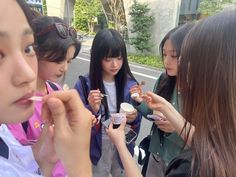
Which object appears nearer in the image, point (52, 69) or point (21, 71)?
point (21, 71)

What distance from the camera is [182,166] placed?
39.6 inches

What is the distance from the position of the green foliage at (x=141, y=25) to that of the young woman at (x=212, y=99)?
39.8ft

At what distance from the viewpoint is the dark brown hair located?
945 mm

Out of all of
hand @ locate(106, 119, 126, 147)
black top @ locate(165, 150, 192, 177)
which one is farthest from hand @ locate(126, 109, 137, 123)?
black top @ locate(165, 150, 192, 177)

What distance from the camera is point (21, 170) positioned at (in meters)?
0.78

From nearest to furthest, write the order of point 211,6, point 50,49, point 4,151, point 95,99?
point 4,151, point 50,49, point 95,99, point 211,6

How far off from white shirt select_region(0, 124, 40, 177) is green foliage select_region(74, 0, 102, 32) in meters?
23.3

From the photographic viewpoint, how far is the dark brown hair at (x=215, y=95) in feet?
3.10

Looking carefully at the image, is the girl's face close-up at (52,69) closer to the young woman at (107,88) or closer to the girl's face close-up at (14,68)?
the young woman at (107,88)

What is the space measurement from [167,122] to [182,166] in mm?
765

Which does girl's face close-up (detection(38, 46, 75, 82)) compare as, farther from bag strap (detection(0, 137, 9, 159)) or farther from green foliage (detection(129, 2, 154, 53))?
green foliage (detection(129, 2, 154, 53))

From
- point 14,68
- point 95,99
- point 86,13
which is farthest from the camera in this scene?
point 86,13

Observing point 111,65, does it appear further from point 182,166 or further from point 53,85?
point 182,166

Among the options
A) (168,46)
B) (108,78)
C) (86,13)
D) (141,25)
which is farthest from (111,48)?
(86,13)
